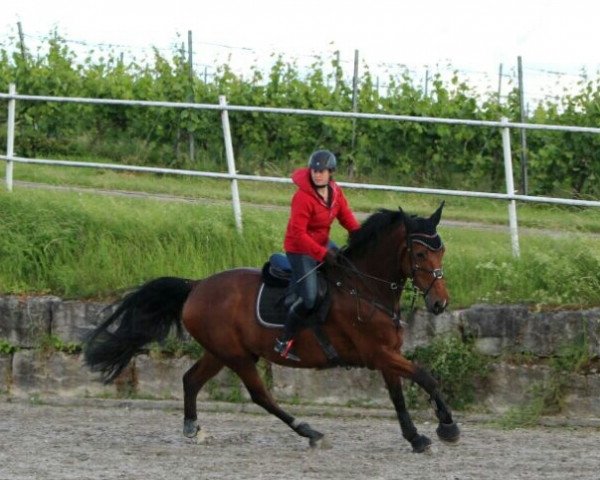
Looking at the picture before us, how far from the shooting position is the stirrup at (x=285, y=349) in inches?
404

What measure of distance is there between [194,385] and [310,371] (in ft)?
5.64

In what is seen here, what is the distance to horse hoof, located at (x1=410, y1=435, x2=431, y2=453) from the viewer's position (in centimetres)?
986

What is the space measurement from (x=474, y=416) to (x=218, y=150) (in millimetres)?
8739

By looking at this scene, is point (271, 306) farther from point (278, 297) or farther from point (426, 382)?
point (426, 382)

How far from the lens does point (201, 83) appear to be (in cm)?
2278

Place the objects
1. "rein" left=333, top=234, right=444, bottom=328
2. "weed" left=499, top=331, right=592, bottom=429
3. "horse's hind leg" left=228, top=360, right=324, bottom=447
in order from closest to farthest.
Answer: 1. "rein" left=333, top=234, right=444, bottom=328
2. "horse's hind leg" left=228, top=360, right=324, bottom=447
3. "weed" left=499, top=331, right=592, bottom=429

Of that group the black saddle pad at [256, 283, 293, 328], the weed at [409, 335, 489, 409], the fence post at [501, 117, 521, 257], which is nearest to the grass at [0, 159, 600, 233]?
the fence post at [501, 117, 521, 257]

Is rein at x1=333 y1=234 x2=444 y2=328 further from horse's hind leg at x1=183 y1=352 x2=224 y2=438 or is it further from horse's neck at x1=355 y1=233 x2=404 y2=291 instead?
horse's hind leg at x1=183 y1=352 x2=224 y2=438

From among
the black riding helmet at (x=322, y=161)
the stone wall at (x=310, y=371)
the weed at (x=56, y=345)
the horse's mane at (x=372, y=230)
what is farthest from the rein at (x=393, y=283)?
the weed at (x=56, y=345)

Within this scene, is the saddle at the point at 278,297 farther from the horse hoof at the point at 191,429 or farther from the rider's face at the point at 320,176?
the horse hoof at the point at 191,429

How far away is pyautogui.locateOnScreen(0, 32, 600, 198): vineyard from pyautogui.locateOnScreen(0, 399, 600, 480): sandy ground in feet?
20.8

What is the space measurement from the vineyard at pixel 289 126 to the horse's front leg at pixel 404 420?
7.08 m

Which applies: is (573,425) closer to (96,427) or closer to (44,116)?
(96,427)

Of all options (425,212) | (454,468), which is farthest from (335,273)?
(425,212)
